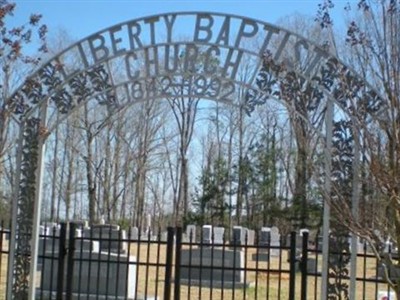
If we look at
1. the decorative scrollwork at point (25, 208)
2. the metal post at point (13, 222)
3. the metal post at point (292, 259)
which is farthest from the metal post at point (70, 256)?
the metal post at point (292, 259)

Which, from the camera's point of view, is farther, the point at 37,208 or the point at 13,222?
the point at 13,222

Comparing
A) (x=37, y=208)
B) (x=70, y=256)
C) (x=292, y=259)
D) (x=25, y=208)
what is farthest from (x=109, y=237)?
(x=292, y=259)

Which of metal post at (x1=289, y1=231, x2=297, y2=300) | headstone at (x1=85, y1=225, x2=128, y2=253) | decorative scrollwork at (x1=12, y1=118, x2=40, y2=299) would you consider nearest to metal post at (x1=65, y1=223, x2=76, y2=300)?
headstone at (x1=85, y1=225, x2=128, y2=253)

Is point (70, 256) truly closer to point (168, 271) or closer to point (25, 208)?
point (25, 208)

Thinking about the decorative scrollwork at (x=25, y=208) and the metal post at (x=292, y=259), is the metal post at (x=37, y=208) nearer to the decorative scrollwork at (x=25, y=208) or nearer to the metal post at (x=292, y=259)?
the decorative scrollwork at (x=25, y=208)

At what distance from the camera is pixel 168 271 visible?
943 cm

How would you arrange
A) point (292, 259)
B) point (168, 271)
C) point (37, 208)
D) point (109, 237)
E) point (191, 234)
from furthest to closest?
point (191, 234)
point (109, 237)
point (37, 208)
point (168, 271)
point (292, 259)

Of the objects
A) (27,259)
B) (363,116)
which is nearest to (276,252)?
(27,259)

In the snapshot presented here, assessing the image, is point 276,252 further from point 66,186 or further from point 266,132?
point 66,186

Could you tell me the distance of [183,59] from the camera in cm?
912

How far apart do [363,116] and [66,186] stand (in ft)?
113

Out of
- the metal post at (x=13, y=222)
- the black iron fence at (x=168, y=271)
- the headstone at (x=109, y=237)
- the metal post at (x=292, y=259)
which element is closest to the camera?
the metal post at (x=292, y=259)

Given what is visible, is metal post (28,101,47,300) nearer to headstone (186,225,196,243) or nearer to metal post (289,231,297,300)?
headstone (186,225,196,243)

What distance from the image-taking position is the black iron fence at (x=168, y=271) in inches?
363
